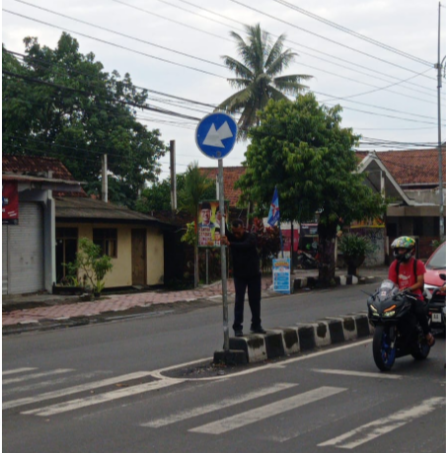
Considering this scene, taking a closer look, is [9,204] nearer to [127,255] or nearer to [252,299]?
[127,255]

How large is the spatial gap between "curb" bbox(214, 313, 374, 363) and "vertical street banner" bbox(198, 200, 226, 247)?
451 inches

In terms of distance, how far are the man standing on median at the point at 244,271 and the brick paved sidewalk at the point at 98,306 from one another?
714cm

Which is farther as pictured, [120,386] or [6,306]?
[6,306]

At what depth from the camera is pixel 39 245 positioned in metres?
24.1

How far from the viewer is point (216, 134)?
10.4 meters

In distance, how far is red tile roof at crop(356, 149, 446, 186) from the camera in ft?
160

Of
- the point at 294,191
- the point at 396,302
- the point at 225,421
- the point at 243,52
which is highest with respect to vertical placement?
Result: the point at 243,52

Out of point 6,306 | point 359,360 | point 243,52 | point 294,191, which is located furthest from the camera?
point 243,52

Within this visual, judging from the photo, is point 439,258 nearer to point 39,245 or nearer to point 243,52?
point 39,245

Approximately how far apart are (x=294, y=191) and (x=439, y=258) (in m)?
12.4

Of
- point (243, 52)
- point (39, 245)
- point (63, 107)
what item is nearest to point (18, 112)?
point (63, 107)

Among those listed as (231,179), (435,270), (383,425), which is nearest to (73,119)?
(231,179)

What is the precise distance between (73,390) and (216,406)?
2032 mm

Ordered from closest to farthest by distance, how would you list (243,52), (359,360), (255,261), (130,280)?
1. (359,360)
2. (255,261)
3. (130,280)
4. (243,52)
